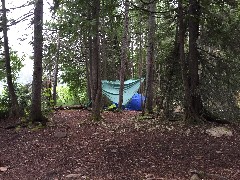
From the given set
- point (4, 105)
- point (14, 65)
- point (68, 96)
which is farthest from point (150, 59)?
point (68, 96)

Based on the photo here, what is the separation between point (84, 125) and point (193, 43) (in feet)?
10.8

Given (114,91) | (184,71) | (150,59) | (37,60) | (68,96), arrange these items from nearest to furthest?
(184,71) → (37,60) → (150,59) → (114,91) → (68,96)

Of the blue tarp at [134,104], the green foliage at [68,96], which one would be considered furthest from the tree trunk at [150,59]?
the green foliage at [68,96]

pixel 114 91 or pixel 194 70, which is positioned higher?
pixel 194 70

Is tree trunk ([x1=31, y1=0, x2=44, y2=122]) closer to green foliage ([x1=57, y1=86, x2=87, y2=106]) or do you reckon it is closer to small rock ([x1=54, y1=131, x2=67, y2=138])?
small rock ([x1=54, y1=131, x2=67, y2=138])

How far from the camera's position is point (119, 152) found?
20.3 feet

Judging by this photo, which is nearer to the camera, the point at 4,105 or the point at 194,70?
the point at 194,70

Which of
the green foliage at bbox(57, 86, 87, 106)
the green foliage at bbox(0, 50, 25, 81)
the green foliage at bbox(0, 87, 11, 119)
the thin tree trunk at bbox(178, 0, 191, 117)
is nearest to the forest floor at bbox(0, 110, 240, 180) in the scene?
the thin tree trunk at bbox(178, 0, 191, 117)

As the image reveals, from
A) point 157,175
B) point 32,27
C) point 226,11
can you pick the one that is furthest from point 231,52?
point 32,27

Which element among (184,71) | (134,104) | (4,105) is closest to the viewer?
(184,71)

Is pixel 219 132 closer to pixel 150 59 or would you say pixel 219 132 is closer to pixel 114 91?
pixel 150 59

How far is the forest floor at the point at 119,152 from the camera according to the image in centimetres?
527

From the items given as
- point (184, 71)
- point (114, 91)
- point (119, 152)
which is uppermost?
point (184, 71)

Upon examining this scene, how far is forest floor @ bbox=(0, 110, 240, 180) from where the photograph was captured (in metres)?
5.27
